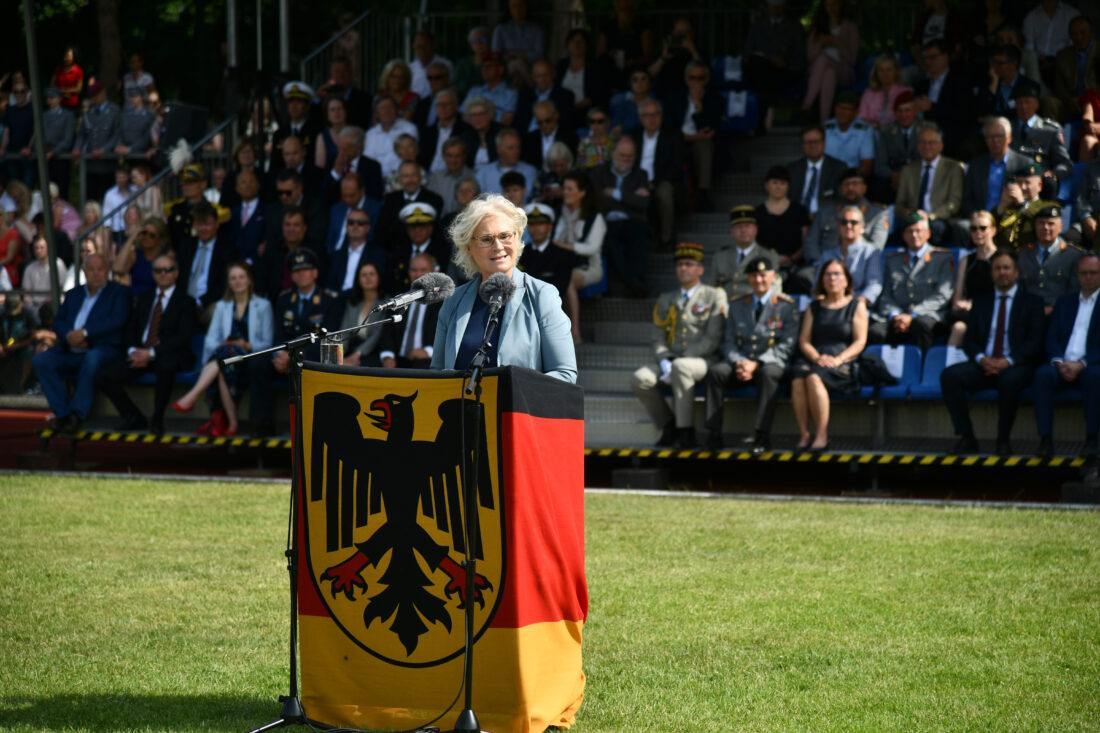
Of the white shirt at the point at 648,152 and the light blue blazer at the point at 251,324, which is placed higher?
the white shirt at the point at 648,152

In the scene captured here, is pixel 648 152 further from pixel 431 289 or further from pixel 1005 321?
pixel 431 289

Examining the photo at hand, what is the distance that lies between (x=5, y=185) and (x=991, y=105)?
15.2m

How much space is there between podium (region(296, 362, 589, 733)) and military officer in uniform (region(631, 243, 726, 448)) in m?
6.93

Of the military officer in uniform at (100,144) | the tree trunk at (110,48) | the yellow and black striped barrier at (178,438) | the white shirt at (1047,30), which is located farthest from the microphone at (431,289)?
the tree trunk at (110,48)

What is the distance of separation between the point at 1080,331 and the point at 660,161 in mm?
5425

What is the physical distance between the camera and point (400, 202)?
589 inches

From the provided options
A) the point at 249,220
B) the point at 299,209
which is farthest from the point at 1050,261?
the point at 249,220

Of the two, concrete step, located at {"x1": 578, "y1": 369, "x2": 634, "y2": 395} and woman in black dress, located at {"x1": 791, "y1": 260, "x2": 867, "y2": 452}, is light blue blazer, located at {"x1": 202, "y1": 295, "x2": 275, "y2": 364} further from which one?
woman in black dress, located at {"x1": 791, "y1": 260, "x2": 867, "y2": 452}

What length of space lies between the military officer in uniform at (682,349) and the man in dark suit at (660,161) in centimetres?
250

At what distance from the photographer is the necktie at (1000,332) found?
37.4ft

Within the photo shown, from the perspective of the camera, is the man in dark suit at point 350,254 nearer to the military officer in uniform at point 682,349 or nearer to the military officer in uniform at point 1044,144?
the military officer in uniform at point 682,349

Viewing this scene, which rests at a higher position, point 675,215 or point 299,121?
point 299,121

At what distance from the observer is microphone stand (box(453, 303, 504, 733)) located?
15.6ft

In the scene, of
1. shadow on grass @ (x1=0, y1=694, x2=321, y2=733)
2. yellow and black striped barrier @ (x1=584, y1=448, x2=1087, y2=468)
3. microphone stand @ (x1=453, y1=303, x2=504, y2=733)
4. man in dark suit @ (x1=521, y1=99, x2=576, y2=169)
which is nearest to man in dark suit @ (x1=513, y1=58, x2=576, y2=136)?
man in dark suit @ (x1=521, y1=99, x2=576, y2=169)
